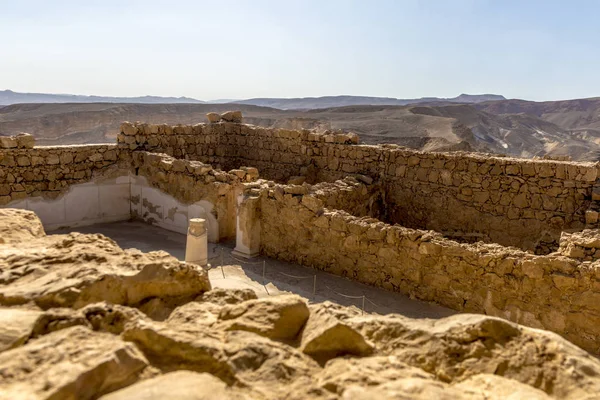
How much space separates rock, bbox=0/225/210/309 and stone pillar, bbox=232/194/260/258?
20.0 ft

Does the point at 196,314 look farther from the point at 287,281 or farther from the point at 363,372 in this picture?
the point at 287,281

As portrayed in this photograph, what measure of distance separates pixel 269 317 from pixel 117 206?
1066cm

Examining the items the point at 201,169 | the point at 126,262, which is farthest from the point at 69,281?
the point at 201,169

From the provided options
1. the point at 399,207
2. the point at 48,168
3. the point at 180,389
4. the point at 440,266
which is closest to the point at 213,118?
the point at 48,168

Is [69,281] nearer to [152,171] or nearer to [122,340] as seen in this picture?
[122,340]

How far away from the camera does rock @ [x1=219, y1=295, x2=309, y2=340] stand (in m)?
2.99

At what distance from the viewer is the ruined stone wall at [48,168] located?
36.9 ft

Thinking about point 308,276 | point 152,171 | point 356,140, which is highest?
point 356,140

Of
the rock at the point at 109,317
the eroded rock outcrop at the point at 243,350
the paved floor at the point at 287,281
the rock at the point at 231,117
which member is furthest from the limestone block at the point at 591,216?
the rock at the point at 231,117

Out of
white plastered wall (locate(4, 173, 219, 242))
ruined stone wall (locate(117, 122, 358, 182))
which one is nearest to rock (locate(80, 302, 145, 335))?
white plastered wall (locate(4, 173, 219, 242))

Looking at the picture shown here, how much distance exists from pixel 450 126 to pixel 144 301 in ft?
120

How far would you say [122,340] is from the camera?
2688mm

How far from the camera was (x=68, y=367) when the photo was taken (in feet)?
7.72

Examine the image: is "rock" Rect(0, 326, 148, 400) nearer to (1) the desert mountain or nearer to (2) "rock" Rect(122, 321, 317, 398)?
(2) "rock" Rect(122, 321, 317, 398)
